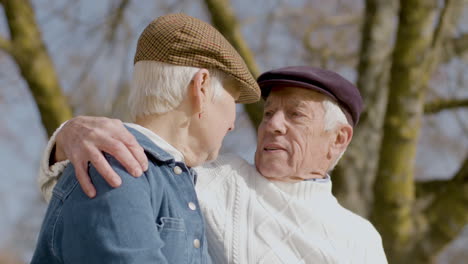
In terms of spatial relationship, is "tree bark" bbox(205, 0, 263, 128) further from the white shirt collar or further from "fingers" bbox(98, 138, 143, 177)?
"fingers" bbox(98, 138, 143, 177)

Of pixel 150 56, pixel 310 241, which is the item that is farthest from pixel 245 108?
pixel 150 56

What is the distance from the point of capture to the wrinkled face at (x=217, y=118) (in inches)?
65.2

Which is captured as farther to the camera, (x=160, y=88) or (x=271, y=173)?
(x=271, y=173)

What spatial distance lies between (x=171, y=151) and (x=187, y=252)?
27 cm

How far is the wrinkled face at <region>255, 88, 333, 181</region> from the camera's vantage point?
2291 mm

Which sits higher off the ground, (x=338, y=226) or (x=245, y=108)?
(x=338, y=226)

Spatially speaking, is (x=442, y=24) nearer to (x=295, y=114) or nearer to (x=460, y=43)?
(x=460, y=43)

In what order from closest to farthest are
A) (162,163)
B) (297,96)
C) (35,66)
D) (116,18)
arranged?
(162,163) → (297,96) → (35,66) → (116,18)

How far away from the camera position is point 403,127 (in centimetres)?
A: 448

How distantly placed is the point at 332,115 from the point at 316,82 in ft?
0.56

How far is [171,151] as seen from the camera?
1580 mm

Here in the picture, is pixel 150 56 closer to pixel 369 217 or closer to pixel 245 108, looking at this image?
pixel 245 108

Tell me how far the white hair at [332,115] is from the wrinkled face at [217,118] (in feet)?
2.35

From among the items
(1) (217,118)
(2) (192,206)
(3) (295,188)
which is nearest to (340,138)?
(3) (295,188)
